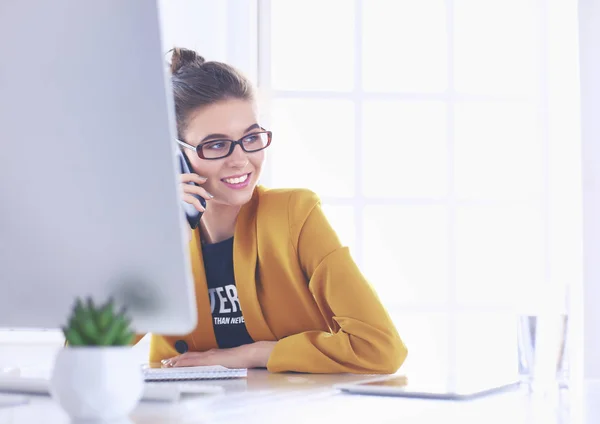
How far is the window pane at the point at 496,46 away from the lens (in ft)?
10.7

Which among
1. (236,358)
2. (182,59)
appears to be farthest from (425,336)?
(236,358)

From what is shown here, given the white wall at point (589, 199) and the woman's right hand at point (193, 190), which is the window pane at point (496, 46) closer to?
the white wall at point (589, 199)

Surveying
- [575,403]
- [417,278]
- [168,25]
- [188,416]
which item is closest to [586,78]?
[417,278]

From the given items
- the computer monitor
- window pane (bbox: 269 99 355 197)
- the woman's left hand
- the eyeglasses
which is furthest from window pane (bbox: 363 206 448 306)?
the computer monitor

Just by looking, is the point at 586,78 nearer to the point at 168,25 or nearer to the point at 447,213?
the point at 447,213

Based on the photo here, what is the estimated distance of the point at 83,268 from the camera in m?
0.81

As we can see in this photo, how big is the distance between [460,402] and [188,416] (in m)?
0.34

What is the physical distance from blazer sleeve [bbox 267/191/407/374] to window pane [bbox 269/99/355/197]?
1177mm

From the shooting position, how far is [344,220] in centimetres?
318

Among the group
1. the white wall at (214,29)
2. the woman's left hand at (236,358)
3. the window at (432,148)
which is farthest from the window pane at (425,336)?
the woman's left hand at (236,358)

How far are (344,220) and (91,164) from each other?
2.42 metres

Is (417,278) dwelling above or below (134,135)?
below

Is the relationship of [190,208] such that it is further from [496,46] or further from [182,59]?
[496,46]

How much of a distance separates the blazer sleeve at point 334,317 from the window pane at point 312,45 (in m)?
1.28
